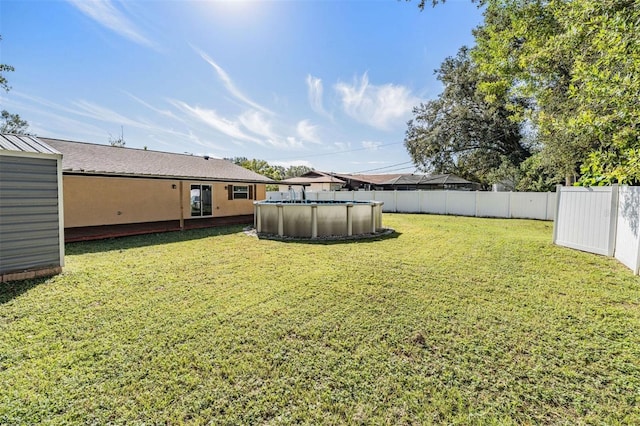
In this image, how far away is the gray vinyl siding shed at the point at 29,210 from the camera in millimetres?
4379

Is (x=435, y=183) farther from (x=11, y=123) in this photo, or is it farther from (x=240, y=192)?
(x=11, y=123)

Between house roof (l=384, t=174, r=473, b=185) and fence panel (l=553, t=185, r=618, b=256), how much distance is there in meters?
22.7

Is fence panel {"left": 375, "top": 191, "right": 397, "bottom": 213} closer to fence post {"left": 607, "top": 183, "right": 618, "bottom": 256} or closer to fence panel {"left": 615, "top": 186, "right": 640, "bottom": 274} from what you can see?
fence post {"left": 607, "top": 183, "right": 618, "bottom": 256}

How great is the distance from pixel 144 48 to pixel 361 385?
12.6 meters

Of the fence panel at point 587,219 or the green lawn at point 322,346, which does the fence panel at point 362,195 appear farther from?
the green lawn at point 322,346

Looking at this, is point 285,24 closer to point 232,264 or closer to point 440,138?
point 232,264

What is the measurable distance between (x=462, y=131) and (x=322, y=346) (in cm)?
2491

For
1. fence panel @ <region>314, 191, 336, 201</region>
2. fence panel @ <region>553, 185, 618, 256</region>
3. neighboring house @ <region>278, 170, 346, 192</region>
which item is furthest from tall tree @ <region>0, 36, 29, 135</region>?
fence panel @ <region>553, 185, 618, 256</region>

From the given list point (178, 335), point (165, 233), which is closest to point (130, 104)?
point (165, 233)

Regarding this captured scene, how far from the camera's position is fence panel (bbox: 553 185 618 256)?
611 cm

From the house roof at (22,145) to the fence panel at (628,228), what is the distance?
10252 mm

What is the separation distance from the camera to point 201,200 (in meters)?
13.3

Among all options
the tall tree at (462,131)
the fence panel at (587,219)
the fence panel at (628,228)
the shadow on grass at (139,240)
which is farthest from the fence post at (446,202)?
the shadow on grass at (139,240)

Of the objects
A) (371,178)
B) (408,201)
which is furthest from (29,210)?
(371,178)
